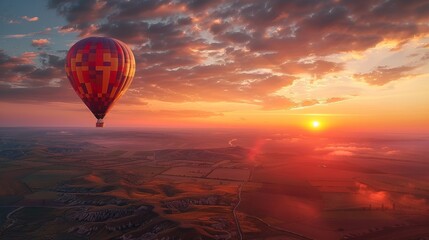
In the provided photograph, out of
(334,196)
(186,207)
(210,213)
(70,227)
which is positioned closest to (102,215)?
(70,227)

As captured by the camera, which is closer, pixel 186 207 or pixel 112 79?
pixel 112 79

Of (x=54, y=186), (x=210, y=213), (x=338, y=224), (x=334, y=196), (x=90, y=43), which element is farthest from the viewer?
(x=54, y=186)

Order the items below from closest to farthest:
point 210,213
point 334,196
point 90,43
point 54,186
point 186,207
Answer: point 90,43, point 210,213, point 186,207, point 334,196, point 54,186

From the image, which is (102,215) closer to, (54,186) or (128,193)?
(128,193)

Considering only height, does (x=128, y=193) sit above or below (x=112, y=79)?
below

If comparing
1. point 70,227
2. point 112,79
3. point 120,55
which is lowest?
point 70,227

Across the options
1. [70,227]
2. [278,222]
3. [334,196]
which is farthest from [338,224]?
Answer: [70,227]
